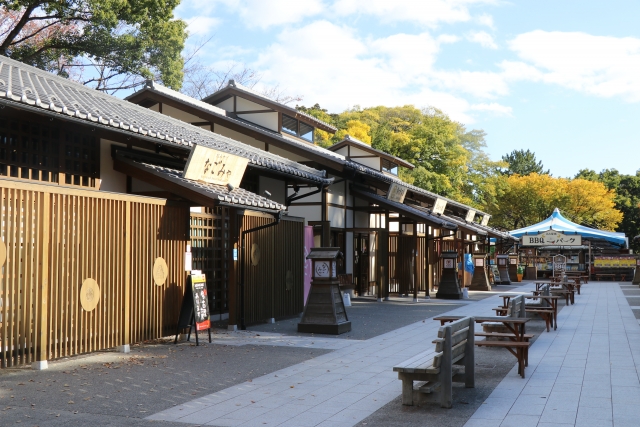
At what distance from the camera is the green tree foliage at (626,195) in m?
59.0

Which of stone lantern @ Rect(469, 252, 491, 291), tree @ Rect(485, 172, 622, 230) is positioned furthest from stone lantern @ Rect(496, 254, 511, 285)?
tree @ Rect(485, 172, 622, 230)

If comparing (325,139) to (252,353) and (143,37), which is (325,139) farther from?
(252,353)

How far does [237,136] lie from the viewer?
755 inches

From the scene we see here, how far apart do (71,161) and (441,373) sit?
263 inches

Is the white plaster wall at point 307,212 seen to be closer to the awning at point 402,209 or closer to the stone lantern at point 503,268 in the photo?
the awning at point 402,209

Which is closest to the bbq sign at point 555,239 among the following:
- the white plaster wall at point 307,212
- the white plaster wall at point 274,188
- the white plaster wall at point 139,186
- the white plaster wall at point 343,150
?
the white plaster wall at point 343,150

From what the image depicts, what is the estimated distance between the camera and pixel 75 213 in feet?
28.8

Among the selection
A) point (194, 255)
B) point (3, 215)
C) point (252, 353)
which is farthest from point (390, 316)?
point (3, 215)

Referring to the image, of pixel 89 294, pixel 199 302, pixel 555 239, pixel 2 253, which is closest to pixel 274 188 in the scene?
pixel 199 302

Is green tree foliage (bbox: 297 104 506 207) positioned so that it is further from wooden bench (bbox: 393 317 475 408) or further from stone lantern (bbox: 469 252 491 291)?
wooden bench (bbox: 393 317 475 408)

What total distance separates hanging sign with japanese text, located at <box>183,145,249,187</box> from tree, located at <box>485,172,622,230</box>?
39.5m

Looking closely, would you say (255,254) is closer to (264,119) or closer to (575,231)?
(264,119)

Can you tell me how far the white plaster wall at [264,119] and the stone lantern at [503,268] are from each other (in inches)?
668

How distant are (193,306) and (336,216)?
10396 mm
